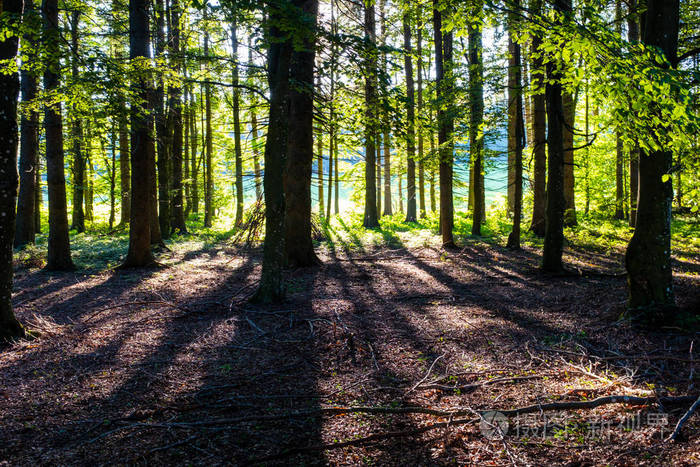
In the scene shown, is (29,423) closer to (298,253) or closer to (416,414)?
(416,414)

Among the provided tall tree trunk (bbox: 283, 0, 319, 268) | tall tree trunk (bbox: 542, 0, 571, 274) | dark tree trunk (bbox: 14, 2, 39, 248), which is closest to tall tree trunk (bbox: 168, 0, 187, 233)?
dark tree trunk (bbox: 14, 2, 39, 248)

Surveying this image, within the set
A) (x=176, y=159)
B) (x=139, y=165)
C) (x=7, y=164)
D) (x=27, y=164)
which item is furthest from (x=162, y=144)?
(x=7, y=164)

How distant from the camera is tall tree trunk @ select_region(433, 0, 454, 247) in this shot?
12258mm

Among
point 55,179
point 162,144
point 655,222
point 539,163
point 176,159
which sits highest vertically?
point 176,159

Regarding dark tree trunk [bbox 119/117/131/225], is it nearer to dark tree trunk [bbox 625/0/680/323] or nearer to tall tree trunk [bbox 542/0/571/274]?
tall tree trunk [bbox 542/0/571/274]

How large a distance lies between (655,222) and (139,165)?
11.4 m

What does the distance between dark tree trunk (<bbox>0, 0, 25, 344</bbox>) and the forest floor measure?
2.12 ft

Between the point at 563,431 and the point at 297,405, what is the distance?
2329mm

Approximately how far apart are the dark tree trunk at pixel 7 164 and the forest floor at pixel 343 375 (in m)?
0.65

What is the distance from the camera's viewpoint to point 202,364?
194 inches

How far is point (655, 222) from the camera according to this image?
535 centimetres

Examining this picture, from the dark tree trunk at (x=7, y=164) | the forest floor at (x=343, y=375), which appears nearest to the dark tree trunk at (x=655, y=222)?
the forest floor at (x=343, y=375)

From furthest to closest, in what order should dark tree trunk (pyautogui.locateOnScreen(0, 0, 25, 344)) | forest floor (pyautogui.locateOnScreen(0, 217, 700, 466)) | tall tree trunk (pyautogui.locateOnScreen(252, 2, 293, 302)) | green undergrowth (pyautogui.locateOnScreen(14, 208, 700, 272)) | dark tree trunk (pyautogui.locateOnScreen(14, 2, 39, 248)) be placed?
dark tree trunk (pyautogui.locateOnScreen(14, 2, 39, 248))
green undergrowth (pyautogui.locateOnScreen(14, 208, 700, 272))
tall tree trunk (pyautogui.locateOnScreen(252, 2, 293, 302))
dark tree trunk (pyautogui.locateOnScreen(0, 0, 25, 344))
forest floor (pyautogui.locateOnScreen(0, 217, 700, 466))

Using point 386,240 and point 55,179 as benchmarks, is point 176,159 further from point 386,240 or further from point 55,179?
point 386,240
